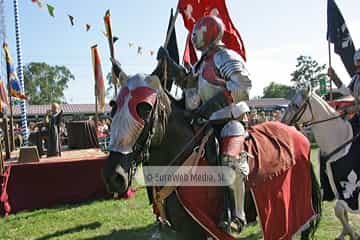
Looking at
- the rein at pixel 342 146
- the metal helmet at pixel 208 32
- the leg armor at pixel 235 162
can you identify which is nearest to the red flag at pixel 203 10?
the rein at pixel 342 146

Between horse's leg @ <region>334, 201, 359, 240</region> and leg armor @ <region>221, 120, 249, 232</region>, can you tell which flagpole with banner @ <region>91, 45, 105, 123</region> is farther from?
leg armor @ <region>221, 120, 249, 232</region>

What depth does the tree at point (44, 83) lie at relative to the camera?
76.3m

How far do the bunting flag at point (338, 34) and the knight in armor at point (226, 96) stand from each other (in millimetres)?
6127

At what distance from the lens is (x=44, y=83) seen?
260 ft

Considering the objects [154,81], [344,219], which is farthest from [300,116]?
[154,81]

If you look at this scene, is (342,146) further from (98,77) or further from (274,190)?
(98,77)

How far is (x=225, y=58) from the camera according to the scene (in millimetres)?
2805

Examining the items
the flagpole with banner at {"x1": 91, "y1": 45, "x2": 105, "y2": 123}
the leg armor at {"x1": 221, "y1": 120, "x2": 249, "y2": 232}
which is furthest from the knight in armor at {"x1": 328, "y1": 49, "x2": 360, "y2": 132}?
the flagpole with banner at {"x1": 91, "y1": 45, "x2": 105, "y2": 123}

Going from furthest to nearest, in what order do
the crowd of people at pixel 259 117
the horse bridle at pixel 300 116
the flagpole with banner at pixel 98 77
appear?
1. the crowd of people at pixel 259 117
2. the flagpole with banner at pixel 98 77
3. the horse bridle at pixel 300 116

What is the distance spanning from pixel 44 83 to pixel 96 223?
79.1 meters

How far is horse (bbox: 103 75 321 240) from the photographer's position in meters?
2.37

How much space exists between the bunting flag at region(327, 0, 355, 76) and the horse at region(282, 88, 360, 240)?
3.34 metres

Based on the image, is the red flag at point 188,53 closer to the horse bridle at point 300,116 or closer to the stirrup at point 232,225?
the horse bridle at point 300,116

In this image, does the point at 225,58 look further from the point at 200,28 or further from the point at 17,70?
the point at 17,70
